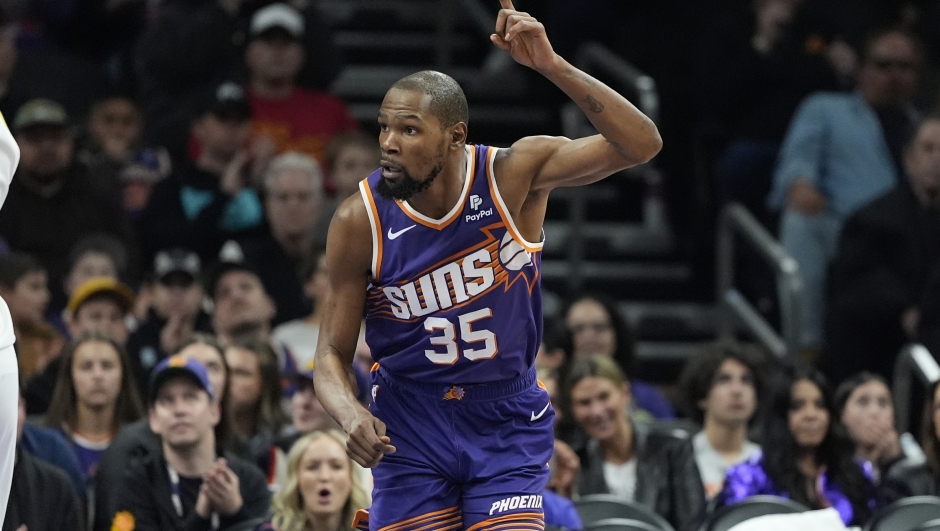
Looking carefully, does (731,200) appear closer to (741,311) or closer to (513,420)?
(741,311)

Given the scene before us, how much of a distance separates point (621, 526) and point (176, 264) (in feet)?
11.5

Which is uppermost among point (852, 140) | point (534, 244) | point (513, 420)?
point (852, 140)

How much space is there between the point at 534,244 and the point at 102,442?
Answer: 11.0ft

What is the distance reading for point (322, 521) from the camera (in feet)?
22.3

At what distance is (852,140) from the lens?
10.4 m

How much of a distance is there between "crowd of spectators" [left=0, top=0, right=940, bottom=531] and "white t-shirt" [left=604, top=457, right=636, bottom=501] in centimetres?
2

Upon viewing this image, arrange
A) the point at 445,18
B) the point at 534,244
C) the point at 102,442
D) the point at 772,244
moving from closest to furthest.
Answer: the point at 534,244 < the point at 102,442 < the point at 772,244 < the point at 445,18

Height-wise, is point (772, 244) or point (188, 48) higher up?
point (188, 48)

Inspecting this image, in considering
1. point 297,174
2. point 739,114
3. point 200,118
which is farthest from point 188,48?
point 739,114

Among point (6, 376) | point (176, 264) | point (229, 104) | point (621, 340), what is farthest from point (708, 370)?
point (6, 376)

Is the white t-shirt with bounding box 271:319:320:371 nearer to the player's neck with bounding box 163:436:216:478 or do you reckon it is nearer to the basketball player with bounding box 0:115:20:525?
the player's neck with bounding box 163:436:216:478

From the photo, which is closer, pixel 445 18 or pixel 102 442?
pixel 102 442

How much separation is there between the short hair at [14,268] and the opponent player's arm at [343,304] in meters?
3.91

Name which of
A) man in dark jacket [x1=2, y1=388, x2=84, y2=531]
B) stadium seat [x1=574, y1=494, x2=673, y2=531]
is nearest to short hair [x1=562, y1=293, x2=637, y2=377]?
stadium seat [x1=574, y1=494, x2=673, y2=531]
